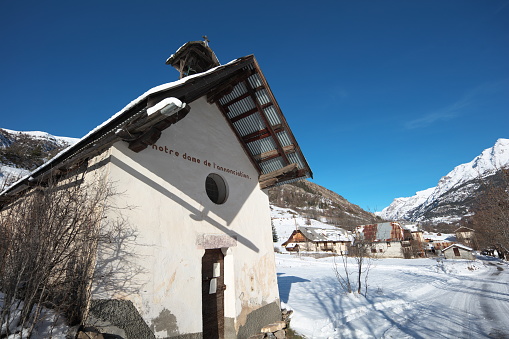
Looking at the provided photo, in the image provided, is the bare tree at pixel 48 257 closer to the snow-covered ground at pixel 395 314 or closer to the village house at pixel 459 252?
the snow-covered ground at pixel 395 314

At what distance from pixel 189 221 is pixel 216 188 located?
5.80 feet

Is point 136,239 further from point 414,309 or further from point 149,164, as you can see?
point 414,309

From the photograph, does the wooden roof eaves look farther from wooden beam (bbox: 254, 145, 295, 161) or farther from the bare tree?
the bare tree

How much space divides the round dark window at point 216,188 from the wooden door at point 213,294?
4.84 ft

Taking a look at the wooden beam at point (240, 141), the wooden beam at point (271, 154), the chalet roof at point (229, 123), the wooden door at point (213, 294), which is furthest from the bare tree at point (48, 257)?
the wooden beam at point (271, 154)

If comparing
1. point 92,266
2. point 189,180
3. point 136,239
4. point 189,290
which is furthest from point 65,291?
point 189,180

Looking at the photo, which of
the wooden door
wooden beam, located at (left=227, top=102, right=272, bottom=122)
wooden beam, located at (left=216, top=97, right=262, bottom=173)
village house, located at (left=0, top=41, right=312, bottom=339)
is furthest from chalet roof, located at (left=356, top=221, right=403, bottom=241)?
the wooden door

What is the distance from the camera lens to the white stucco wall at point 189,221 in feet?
16.4

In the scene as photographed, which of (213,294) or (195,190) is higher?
(195,190)

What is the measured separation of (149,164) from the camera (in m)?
5.59

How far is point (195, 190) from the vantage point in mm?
6547

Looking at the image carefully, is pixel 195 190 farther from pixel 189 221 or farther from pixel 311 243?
pixel 311 243

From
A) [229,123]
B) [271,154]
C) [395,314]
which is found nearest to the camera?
[229,123]

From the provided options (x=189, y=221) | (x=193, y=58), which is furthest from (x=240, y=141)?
(x=189, y=221)
